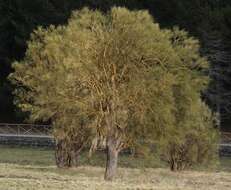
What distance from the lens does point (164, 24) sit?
55188mm

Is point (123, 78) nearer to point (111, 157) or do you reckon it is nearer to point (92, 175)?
point (111, 157)

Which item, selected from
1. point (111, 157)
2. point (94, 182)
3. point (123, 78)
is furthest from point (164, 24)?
point (94, 182)

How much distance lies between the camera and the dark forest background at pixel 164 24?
170ft

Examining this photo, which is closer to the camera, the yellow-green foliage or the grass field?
the grass field

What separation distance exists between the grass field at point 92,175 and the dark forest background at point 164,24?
1297 centimetres

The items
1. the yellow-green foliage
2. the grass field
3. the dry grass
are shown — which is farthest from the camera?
the yellow-green foliage

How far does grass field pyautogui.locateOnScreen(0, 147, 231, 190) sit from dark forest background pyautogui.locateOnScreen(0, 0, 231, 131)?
1297 centimetres

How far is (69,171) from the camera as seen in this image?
88.8 feet

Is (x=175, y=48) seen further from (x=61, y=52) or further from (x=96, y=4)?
(x=96, y=4)

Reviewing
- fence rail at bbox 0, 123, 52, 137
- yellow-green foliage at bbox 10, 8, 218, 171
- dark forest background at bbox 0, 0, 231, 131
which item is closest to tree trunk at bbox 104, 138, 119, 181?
yellow-green foliage at bbox 10, 8, 218, 171

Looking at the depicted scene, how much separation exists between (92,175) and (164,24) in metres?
31.6

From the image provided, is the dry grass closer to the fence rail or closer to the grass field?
the grass field

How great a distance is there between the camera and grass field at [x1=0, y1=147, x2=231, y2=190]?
17.9 m

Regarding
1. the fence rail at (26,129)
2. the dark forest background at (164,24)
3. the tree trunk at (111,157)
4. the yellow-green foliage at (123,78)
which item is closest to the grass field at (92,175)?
the tree trunk at (111,157)
